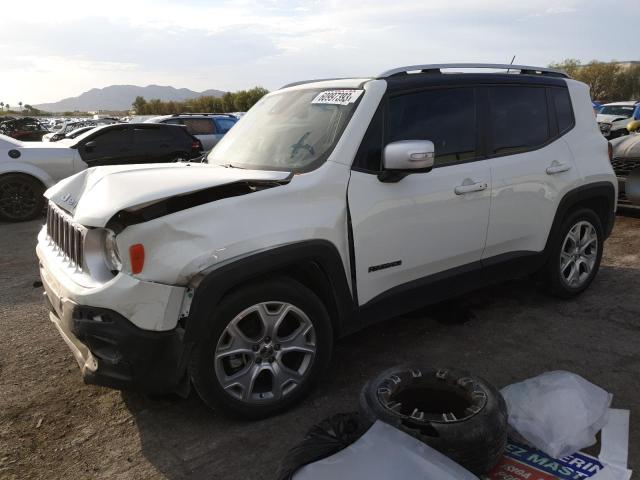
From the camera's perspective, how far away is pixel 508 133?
385 cm

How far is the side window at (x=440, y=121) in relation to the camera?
3.30 m

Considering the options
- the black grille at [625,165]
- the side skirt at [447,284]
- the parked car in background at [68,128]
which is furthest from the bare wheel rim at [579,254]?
the parked car in background at [68,128]

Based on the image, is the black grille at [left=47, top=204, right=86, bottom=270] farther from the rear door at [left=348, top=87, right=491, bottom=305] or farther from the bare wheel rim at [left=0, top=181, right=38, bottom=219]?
the bare wheel rim at [left=0, top=181, right=38, bottom=219]

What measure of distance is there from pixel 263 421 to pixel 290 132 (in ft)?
5.79

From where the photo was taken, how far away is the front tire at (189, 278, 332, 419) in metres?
2.61

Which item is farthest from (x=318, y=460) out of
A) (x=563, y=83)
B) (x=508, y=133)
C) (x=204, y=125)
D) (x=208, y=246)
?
(x=204, y=125)

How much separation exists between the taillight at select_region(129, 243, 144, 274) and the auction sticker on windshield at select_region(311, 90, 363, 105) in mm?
1540

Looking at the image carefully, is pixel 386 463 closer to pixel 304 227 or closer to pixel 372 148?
pixel 304 227

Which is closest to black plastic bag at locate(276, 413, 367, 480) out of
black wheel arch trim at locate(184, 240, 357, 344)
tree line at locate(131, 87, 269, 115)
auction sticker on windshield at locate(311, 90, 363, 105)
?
black wheel arch trim at locate(184, 240, 357, 344)

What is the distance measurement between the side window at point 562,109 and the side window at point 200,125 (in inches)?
435

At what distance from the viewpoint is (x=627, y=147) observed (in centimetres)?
703

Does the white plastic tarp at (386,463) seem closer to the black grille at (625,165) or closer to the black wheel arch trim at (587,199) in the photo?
the black wheel arch trim at (587,199)

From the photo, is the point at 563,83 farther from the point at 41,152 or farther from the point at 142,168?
the point at 41,152

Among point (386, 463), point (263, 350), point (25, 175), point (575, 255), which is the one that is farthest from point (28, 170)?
point (386, 463)
